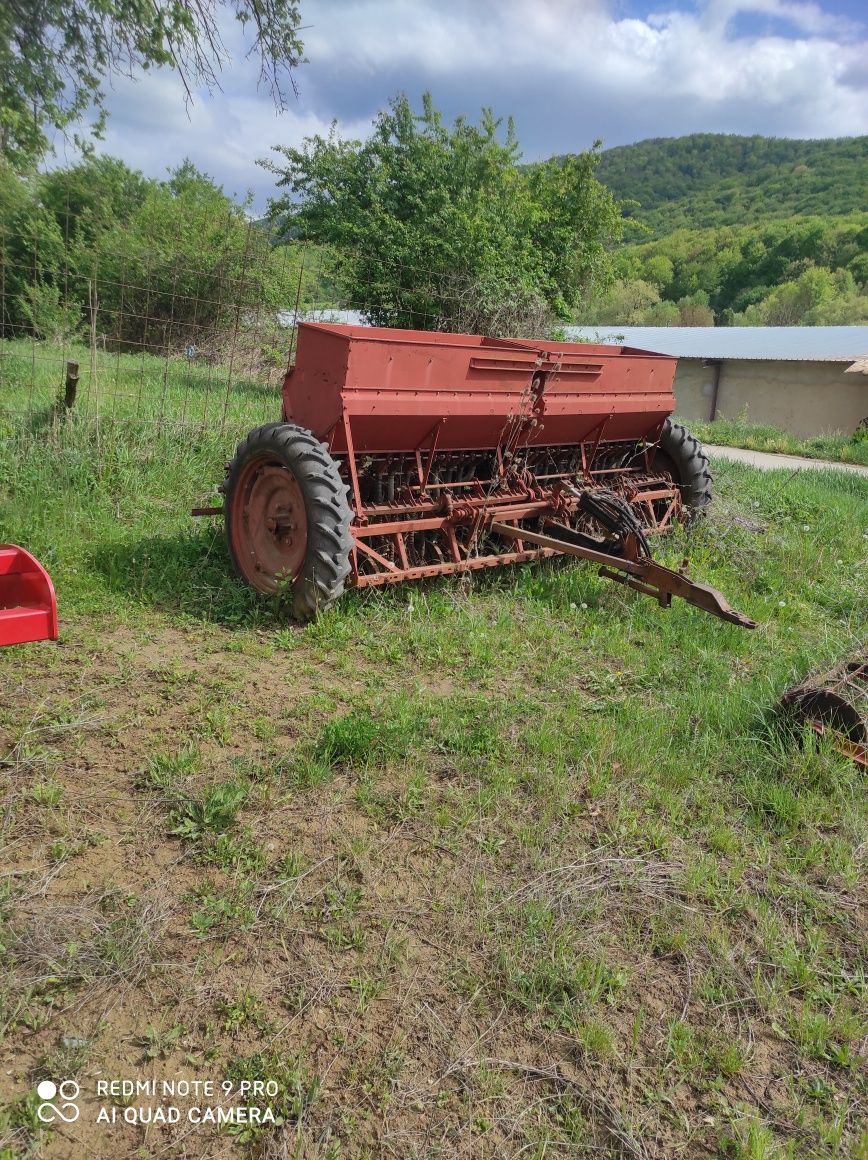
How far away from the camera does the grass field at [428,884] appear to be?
2.14m

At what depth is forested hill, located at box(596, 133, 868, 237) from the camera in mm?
81000

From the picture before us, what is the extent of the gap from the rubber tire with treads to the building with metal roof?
52.8 feet

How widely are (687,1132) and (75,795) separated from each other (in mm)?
2415

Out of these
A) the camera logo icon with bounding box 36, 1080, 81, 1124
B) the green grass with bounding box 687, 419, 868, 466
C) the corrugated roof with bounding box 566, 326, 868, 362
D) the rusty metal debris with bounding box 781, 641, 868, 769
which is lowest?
the camera logo icon with bounding box 36, 1080, 81, 1124

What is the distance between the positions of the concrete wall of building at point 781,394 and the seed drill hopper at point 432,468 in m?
20.8

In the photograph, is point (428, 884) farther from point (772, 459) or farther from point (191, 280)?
point (772, 459)

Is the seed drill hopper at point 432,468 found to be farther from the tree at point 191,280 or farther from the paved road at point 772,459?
the paved road at point 772,459

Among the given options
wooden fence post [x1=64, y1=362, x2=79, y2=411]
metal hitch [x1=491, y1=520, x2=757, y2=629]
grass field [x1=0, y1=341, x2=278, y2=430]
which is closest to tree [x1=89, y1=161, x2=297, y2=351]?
grass field [x1=0, y1=341, x2=278, y2=430]

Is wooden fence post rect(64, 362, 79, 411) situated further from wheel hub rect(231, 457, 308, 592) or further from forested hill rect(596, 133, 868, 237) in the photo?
forested hill rect(596, 133, 868, 237)

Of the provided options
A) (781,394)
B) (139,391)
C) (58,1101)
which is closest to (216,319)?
(139,391)

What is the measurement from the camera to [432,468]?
6.05 metres

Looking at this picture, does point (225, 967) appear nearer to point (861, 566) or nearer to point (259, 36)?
point (259, 36)

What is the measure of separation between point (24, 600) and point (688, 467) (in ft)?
20.2

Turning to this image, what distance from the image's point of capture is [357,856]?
9.80 ft
